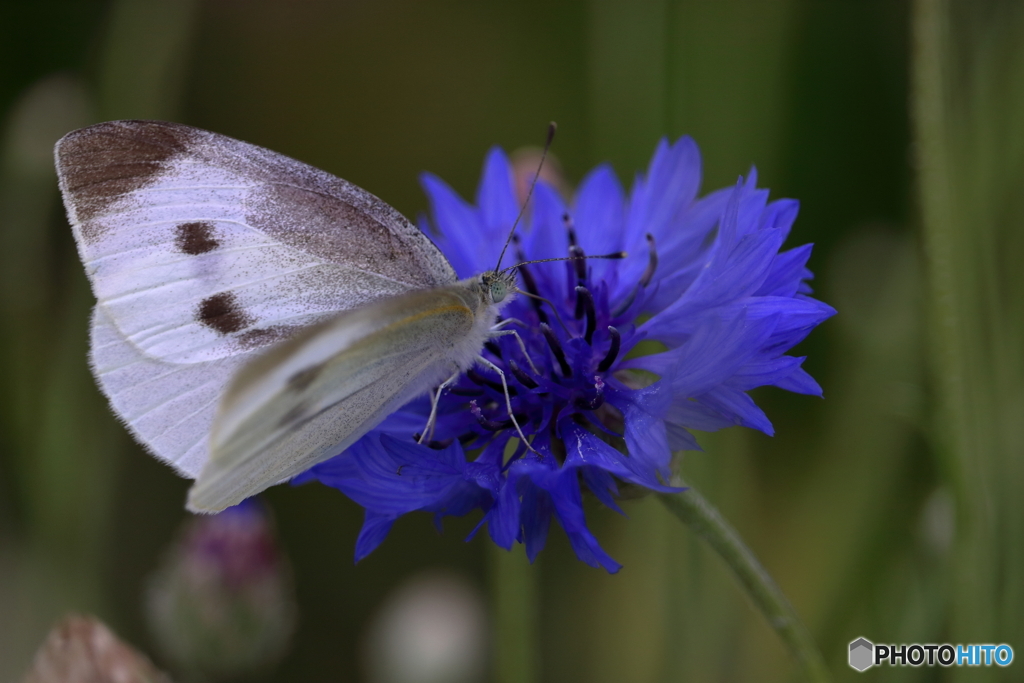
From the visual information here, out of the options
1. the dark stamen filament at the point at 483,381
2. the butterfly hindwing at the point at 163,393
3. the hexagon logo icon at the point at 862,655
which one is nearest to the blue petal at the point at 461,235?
the dark stamen filament at the point at 483,381

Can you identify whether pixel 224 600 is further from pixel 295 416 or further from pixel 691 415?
pixel 691 415

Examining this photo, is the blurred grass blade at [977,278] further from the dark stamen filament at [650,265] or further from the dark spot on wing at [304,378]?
the dark spot on wing at [304,378]

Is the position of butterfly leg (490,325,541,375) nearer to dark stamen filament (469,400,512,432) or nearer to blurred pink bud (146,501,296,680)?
dark stamen filament (469,400,512,432)

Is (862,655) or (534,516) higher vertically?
(534,516)

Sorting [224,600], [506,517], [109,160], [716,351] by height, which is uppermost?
[109,160]

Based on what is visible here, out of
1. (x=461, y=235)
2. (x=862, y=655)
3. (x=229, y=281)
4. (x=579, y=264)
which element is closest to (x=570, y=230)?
(x=579, y=264)

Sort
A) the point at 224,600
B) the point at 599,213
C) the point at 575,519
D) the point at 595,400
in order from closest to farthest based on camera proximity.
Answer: the point at 575,519 → the point at 595,400 → the point at 599,213 → the point at 224,600

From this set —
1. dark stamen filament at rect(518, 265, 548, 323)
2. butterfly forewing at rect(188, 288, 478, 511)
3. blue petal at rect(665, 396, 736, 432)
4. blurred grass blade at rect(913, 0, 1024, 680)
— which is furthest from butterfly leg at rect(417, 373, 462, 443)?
blurred grass blade at rect(913, 0, 1024, 680)
